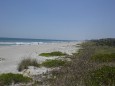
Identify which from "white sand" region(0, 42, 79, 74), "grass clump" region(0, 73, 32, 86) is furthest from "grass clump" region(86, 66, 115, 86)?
"white sand" region(0, 42, 79, 74)

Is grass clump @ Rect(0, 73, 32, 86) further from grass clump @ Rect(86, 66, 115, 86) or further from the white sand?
grass clump @ Rect(86, 66, 115, 86)

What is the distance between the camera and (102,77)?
9648 millimetres

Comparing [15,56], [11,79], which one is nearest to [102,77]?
[11,79]

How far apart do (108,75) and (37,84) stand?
8.94 feet

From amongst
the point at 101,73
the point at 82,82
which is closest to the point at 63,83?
the point at 82,82

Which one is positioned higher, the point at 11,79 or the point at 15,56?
the point at 11,79

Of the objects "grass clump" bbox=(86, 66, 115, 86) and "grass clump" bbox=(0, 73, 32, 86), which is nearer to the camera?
"grass clump" bbox=(86, 66, 115, 86)

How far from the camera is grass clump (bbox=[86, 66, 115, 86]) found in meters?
8.87

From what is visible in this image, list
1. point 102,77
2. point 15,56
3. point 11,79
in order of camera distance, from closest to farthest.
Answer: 1. point 102,77
2. point 11,79
3. point 15,56

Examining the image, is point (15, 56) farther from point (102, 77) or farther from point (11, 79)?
point (102, 77)

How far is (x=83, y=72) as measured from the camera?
1066cm

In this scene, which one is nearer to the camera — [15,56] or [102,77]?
[102,77]

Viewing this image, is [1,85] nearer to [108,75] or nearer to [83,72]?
[83,72]

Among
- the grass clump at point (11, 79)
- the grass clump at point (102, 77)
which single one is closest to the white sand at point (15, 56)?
the grass clump at point (11, 79)
